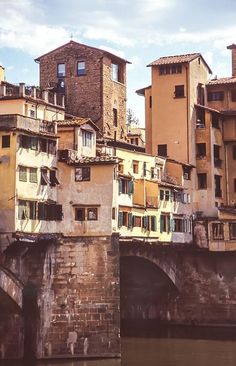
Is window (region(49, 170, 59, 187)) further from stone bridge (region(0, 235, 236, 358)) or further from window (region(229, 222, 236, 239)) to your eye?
window (region(229, 222, 236, 239))

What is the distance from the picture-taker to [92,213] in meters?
42.4

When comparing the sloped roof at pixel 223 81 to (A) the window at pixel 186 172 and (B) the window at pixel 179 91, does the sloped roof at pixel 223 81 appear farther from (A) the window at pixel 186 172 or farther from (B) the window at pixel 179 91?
(A) the window at pixel 186 172

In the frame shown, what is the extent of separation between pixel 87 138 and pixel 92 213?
5.62m

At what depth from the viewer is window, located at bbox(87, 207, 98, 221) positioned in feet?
139

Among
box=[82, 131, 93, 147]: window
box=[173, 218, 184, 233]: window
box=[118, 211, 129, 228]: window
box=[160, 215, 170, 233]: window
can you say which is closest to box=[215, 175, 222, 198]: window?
box=[173, 218, 184, 233]: window

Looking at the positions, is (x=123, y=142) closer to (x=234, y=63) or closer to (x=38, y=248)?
(x=234, y=63)

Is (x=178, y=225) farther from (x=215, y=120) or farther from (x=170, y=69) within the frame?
(x=170, y=69)

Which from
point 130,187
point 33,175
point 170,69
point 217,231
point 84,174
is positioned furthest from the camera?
point 170,69

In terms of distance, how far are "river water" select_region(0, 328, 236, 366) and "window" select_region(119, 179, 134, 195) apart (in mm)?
10404

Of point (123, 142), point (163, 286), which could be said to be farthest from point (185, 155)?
point (163, 286)

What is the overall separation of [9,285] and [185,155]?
25252 millimetres

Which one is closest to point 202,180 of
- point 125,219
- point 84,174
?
point 125,219

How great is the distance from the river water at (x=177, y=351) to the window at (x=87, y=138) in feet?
43.7

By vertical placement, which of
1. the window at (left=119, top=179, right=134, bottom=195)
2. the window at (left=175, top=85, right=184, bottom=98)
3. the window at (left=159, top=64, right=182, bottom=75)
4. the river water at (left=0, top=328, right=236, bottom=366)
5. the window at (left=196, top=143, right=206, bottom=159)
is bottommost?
the river water at (left=0, top=328, right=236, bottom=366)
